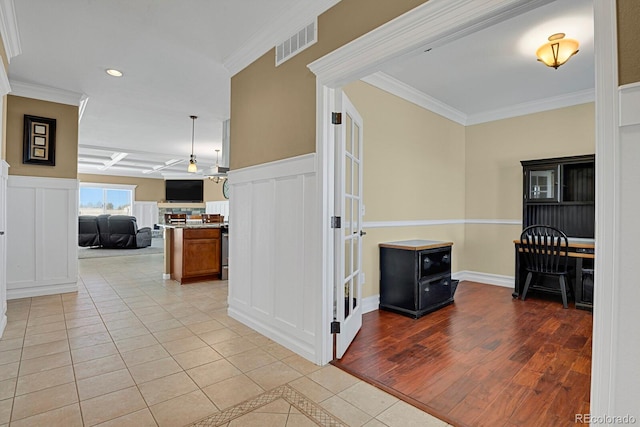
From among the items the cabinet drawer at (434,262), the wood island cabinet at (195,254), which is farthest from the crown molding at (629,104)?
the wood island cabinet at (195,254)

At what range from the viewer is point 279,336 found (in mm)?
2596

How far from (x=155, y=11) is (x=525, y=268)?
186 inches

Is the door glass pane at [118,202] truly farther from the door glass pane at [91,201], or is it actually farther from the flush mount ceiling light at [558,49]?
the flush mount ceiling light at [558,49]

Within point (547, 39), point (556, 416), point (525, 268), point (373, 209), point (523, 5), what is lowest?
point (556, 416)

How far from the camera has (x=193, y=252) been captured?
4.87 meters

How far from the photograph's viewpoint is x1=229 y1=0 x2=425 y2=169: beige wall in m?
2.04

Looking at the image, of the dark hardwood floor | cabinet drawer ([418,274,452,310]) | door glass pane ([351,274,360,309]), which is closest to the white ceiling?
door glass pane ([351,274,360,309])

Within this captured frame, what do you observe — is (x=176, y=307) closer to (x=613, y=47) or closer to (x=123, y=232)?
(x=613, y=47)

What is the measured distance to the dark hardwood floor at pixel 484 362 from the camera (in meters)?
1.76

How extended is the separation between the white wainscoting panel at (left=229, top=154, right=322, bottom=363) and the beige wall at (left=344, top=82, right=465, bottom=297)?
1170 mm

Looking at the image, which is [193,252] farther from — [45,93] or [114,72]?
[45,93]

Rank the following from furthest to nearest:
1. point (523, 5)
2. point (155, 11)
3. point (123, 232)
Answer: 1. point (123, 232)
2. point (155, 11)
3. point (523, 5)

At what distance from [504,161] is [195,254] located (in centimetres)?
470

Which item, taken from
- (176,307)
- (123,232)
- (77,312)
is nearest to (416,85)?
(176,307)
